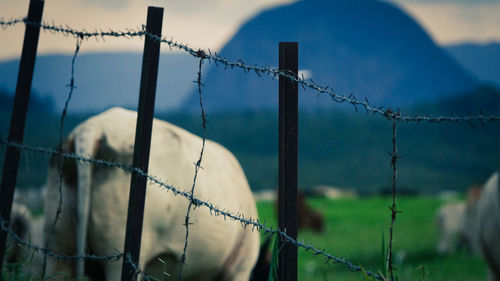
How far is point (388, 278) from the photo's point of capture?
1.83m

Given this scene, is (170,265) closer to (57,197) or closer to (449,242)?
(57,197)

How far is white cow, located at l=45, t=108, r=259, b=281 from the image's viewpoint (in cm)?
319

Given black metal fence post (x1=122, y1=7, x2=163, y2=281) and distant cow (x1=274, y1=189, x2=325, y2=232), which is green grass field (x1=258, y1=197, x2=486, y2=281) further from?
black metal fence post (x1=122, y1=7, x2=163, y2=281)

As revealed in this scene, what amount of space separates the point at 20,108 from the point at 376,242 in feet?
40.6

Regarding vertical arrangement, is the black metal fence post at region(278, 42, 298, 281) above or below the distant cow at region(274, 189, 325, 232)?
below

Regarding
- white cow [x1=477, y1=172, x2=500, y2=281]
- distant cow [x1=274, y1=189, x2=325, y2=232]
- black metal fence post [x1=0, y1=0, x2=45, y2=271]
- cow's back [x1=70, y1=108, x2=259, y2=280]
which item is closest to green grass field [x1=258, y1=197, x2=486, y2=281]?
distant cow [x1=274, y1=189, x2=325, y2=232]

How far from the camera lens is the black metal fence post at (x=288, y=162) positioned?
1871mm

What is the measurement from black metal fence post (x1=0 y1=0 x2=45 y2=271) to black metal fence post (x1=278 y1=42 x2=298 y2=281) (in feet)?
4.73

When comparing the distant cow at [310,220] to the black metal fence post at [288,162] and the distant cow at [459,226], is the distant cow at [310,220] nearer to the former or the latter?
the distant cow at [459,226]

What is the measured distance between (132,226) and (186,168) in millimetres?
1362

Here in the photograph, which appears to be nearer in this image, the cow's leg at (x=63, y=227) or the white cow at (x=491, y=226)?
the cow's leg at (x=63, y=227)

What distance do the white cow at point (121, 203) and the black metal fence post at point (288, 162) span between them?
1486mm

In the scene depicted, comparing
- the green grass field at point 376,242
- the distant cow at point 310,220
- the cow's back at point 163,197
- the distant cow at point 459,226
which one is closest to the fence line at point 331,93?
the cow's back at point 163,197

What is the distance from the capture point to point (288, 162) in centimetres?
188
